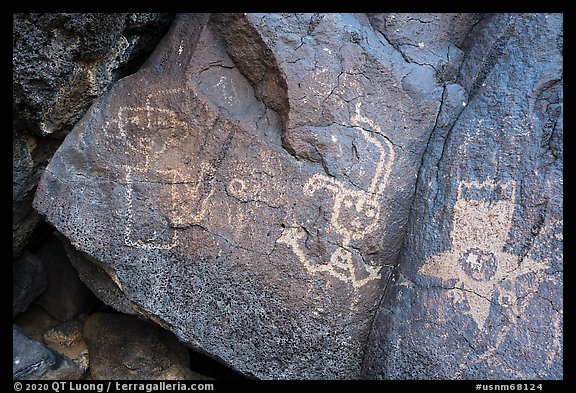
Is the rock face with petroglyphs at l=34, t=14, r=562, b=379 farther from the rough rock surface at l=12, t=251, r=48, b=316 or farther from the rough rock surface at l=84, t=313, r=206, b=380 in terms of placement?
the rough rock surface at l=12, t=251, r=48, b=316

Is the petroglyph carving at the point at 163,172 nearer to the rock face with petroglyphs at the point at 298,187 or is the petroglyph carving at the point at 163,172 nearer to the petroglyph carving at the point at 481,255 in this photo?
the rock face with petroglyphs at the point at 298,187

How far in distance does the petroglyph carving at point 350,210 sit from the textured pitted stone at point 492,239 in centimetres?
14

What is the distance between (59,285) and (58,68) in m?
1.10

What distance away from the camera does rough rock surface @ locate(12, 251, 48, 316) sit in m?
2.39

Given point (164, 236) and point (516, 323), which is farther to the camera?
point (164, 236)

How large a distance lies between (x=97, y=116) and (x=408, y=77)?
1.03 metres

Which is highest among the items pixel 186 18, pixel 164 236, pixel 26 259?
pixel 186 18

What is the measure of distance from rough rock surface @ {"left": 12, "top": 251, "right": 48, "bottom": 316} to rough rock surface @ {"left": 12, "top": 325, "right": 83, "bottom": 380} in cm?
23

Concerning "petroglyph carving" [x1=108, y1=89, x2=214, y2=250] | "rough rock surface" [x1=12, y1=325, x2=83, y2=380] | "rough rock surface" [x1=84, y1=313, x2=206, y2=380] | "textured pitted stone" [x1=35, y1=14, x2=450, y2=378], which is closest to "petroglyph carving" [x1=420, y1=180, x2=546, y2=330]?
"textured pitted stone" [x1=35, y1=14, x2=450, y2=378]

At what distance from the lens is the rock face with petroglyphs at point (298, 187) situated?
186 cm

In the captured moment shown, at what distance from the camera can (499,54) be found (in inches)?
76.9

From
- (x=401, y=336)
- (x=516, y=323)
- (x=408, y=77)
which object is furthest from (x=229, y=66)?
(x=516, y=323)

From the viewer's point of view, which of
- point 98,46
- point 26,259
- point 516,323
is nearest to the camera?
point 516,323

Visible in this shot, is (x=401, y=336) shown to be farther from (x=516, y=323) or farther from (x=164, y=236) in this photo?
(x=164, y=236)
